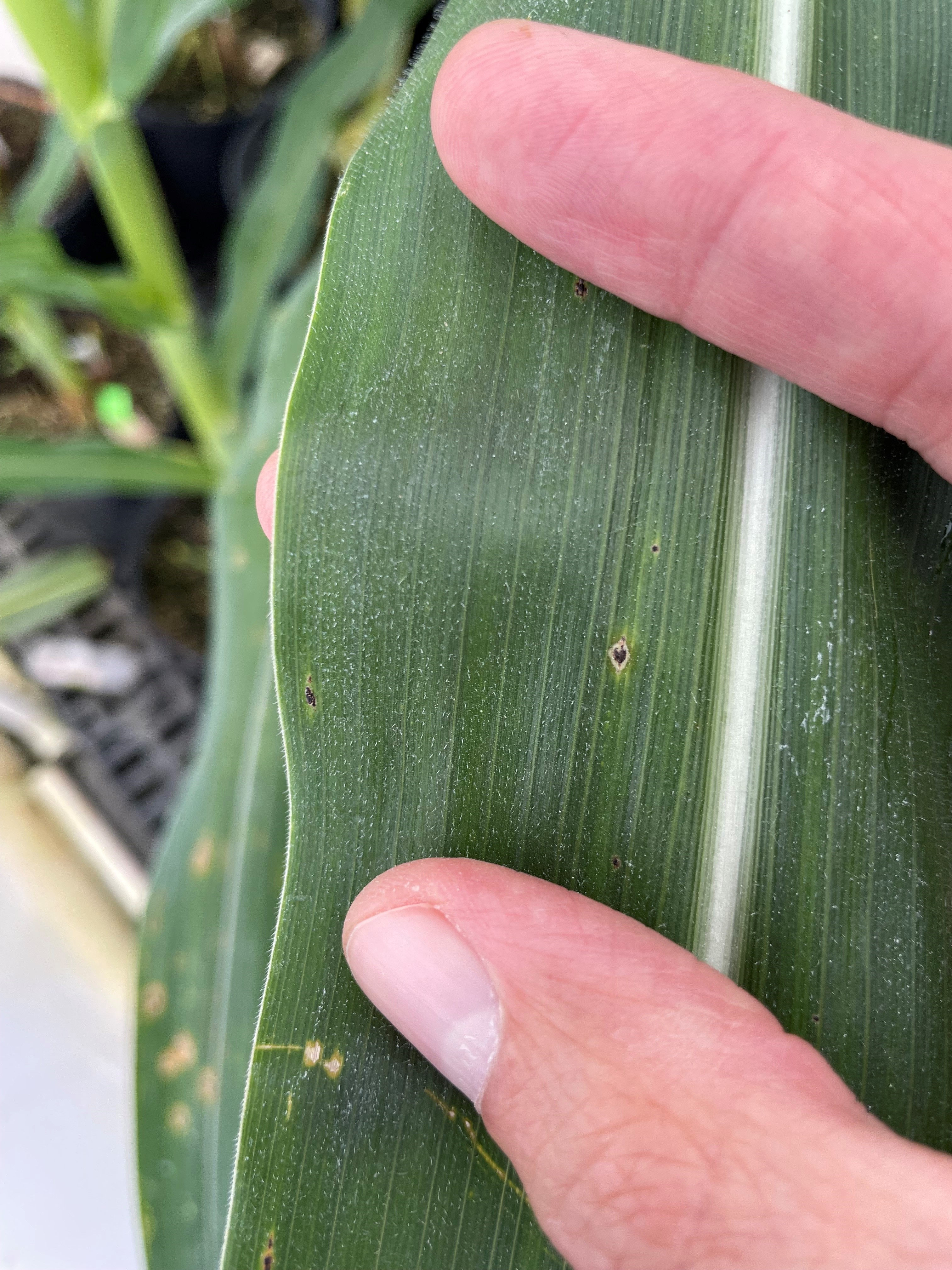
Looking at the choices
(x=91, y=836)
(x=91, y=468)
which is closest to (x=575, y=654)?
(x=91, y=468)

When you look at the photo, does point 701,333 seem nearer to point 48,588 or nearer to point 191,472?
point 191,472

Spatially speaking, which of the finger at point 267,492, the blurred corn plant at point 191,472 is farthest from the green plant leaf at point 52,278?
the finger at point 267,492

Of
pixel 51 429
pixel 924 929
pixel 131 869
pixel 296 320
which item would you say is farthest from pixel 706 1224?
pixel 51 429

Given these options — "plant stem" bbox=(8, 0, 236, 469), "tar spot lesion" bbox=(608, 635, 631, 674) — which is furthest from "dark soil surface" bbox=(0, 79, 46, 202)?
"tar spot lesion" bbox=(608, 635, 631, 674)

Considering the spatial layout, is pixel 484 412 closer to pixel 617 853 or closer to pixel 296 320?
pixel 617 853

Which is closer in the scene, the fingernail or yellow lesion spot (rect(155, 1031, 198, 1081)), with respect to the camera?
the fingernail

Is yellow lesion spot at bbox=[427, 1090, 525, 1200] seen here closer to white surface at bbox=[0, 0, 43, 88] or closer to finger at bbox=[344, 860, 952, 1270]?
finger at bbox=[344, 860, 952, 1270]
